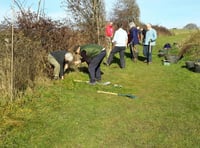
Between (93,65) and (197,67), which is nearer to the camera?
(93,65)

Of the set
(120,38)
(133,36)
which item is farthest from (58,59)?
(133,36)

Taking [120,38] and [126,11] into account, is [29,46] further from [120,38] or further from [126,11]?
[126,11]

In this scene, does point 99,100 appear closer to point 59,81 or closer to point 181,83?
point 59,81

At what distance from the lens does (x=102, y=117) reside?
8211 millimetres

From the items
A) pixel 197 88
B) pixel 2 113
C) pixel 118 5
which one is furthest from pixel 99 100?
pixel 118 5

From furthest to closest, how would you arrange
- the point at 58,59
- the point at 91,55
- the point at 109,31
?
the point at 109,31 → the point at 91,55 → the point at 58,59

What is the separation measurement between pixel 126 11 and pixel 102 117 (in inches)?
1335

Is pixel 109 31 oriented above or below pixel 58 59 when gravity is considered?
above

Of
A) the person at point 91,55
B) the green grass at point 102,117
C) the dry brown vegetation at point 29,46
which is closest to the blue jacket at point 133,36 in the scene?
the dry brown vegetation at point 29,46

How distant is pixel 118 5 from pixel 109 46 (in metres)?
22.9

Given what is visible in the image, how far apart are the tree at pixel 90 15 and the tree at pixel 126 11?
20.1 meters

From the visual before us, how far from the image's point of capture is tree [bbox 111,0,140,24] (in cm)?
3998

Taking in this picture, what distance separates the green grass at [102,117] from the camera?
265 inches

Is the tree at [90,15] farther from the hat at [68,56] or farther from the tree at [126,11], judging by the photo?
the tree at [126,11]
